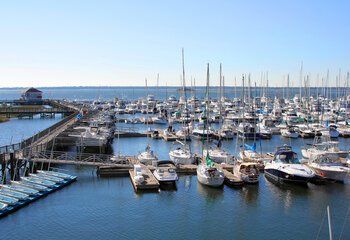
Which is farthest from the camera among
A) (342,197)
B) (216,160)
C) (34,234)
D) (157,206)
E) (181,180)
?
(216,160)

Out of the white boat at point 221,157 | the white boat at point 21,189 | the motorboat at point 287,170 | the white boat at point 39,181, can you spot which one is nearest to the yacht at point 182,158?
the white boat at point 221,157

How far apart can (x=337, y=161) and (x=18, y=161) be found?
2928 centimetres

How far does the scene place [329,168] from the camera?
3866cm

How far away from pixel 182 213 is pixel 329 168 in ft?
50.7

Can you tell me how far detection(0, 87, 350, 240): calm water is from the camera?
26828mm

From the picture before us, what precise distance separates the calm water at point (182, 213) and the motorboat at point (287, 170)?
77cm

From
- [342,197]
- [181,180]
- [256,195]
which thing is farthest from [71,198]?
[342,197]

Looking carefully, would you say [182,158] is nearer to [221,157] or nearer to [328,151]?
[221,157]

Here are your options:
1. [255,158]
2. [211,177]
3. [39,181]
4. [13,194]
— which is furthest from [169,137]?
[13,194]

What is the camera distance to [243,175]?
37750 mm

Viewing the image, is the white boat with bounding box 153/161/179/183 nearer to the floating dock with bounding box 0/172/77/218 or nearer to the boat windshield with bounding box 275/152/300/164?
the floating dock with bounding box 0/172/77/218

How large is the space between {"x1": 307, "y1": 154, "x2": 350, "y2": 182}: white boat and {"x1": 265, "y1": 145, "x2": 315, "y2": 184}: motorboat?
1.49 meters

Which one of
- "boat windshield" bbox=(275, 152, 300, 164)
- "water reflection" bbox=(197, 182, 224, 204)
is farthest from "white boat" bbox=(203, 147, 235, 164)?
"water reflection" bbox=(197, 182, 224, 204)

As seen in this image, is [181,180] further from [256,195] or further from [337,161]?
[337,161]
